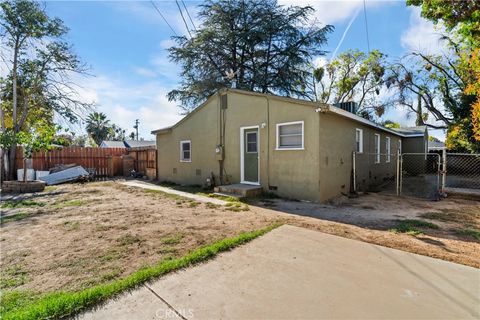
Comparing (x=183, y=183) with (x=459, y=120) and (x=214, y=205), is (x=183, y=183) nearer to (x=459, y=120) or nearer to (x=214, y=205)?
(x=214, y=205)

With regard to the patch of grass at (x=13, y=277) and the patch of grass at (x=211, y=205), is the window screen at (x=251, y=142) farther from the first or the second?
the patch of grass at (x=13, y=277)

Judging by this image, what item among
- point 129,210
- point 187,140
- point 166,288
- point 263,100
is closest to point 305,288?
point 166,288

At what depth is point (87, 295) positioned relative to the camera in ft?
7.47

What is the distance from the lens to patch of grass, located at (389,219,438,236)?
Result: 4500 mm

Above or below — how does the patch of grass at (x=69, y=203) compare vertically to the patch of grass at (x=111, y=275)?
above

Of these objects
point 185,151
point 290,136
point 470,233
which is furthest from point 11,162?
point 470,233

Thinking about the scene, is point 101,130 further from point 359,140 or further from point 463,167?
point 463,167

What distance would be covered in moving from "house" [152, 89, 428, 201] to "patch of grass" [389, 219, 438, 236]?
2.35 metres

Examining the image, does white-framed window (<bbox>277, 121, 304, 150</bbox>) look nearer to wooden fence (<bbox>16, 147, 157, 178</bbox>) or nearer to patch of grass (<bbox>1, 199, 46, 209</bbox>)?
patch of grass (<bbox>1, 199, 46, 209</bbox>)

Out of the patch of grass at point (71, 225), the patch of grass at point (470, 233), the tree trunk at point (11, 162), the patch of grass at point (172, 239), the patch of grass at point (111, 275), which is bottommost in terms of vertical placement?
the patch of grass at point (470, 233)

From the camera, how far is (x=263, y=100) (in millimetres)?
8367

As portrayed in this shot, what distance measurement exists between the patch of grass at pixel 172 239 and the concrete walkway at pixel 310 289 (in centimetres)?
103

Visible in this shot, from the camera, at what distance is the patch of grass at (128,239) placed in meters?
3.79

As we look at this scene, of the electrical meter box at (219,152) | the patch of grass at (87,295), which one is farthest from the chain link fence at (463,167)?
the patch of grass at (87,295)
